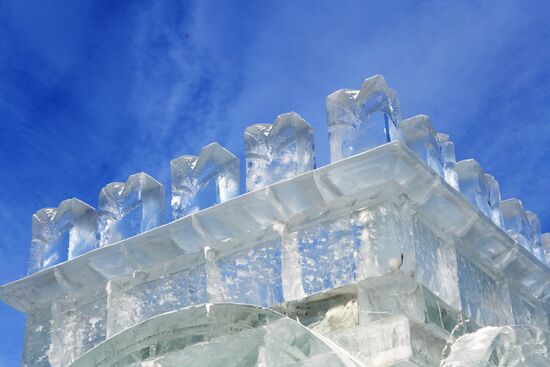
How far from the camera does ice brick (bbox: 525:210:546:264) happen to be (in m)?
4.07

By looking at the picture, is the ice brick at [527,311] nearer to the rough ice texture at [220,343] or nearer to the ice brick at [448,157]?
the ice brick at [448,157]

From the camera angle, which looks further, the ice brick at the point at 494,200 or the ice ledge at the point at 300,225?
the ice brick at the point at 494,200

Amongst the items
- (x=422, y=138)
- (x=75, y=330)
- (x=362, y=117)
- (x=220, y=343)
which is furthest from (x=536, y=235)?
(x=75, y=330)

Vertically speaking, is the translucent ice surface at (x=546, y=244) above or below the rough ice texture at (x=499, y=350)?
above

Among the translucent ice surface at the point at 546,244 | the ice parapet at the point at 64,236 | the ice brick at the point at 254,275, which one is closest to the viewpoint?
the ice brick at the point at 254,275

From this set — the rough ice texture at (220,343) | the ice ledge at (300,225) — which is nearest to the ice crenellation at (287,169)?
the ice ledge at (300,225)

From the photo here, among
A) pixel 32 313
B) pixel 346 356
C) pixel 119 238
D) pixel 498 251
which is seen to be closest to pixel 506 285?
pixel 498 251

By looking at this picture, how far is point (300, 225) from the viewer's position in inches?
133

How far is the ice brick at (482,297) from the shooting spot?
11.2 feet

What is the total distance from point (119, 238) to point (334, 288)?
98 cm

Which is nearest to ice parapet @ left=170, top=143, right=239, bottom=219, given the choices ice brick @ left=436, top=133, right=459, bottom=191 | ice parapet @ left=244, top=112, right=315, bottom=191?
ice parapet @ left=244, top=112, right=315, bottom=191

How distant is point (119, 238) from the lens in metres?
3.78

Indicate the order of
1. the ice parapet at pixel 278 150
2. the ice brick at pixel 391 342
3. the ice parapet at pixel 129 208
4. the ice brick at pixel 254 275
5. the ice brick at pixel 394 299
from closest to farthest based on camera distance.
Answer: the ice brick at pixel 391 342 < the ice brick at pixel 394 299 < the ice brick at pixel 254 275 < the ice parapet at pixel 278 150 < the ice parapet at pixel 129 208

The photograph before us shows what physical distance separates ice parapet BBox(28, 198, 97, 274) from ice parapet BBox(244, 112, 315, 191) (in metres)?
0.76
